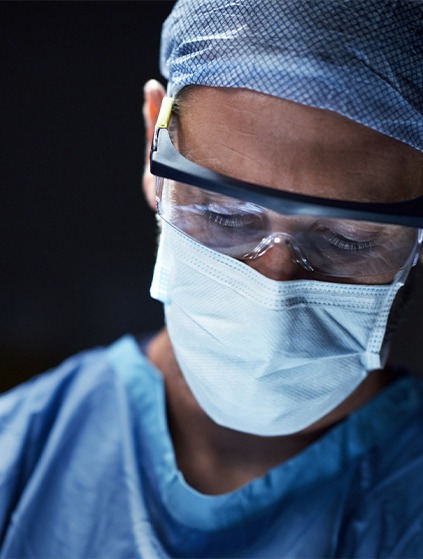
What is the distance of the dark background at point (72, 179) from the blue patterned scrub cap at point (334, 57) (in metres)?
1.42

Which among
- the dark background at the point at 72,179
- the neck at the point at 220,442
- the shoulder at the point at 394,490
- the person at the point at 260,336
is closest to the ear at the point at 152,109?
the person at the point at 260,336

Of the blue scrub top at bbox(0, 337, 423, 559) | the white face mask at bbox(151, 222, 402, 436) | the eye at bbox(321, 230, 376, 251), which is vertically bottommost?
the blue scrub top at bbox(0, 337, 423, 559)

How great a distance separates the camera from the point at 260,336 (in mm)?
1388

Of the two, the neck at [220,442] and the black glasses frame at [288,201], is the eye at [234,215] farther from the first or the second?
the neck at [220,442]

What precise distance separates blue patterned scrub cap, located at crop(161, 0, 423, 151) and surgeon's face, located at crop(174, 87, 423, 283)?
24mm

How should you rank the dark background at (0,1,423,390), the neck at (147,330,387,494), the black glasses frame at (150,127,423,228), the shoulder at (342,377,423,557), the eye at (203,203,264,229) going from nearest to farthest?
the black glasses frame at (150,127,423,228), the eye at (203,203,264,229), the shoulder at (342,377,423,557), the neck at (147,330,387,494), the dark background at (0,1,423,390)

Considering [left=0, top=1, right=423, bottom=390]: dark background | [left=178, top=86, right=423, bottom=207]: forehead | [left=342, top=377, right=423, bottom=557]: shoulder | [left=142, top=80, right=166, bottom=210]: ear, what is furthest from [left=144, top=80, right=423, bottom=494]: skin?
[left=0, top=1, right=423, bottom=390]: dark background

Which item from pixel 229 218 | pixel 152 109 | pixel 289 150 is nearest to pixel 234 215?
pixel 229 218

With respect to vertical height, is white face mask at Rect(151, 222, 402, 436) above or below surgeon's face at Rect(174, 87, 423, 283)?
below

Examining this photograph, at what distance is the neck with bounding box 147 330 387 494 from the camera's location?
1705 mm

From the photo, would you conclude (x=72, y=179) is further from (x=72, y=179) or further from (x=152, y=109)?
(x=152, y=109)

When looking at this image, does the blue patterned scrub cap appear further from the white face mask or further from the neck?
the neck

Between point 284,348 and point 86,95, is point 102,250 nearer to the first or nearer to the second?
point 86,95

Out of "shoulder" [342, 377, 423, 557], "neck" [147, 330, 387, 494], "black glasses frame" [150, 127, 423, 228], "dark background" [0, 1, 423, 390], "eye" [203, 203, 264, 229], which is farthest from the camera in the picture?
"dark background" [0, 1, 423, 390]
